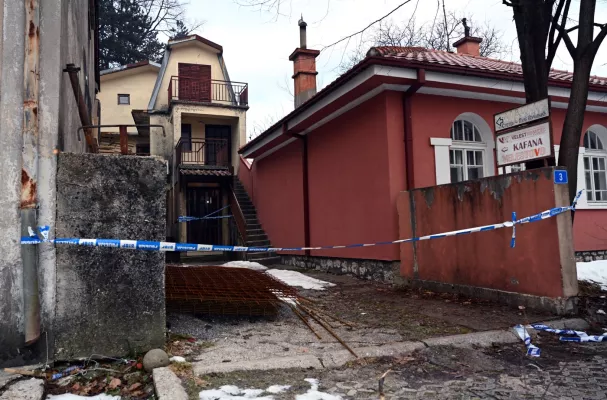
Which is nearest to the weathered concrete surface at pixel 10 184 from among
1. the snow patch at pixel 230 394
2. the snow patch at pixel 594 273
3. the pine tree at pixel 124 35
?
the snow patch at pixel 230 394

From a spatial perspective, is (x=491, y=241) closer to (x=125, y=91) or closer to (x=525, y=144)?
(x=525, y=144)

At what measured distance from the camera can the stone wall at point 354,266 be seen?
8367 mm

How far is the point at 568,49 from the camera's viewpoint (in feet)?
21.9

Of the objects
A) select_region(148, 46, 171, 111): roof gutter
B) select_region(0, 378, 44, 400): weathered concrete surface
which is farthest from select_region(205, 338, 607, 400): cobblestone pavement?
select_region(148, 46, 171, 111): roof gutter

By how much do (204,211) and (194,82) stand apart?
19.0 ft

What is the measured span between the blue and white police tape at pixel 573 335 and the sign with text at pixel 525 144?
86.0 inches

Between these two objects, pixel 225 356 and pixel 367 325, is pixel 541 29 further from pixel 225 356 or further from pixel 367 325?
pixel 225 356

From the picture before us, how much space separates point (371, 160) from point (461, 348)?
198 inches

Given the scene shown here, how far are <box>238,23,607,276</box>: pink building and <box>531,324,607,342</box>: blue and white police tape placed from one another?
11.4 ft

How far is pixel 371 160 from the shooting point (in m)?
8.80

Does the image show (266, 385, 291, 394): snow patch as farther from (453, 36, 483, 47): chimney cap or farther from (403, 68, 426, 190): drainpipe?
(453, 36, 483, 47): chimney cap

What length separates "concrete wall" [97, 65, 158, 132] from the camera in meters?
22.4

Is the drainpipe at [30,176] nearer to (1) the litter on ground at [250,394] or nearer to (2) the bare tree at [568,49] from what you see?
(1) the litter on ground at [250,394]

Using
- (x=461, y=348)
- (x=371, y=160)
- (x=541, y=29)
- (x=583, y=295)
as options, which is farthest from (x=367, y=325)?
(x=541, y=29)
